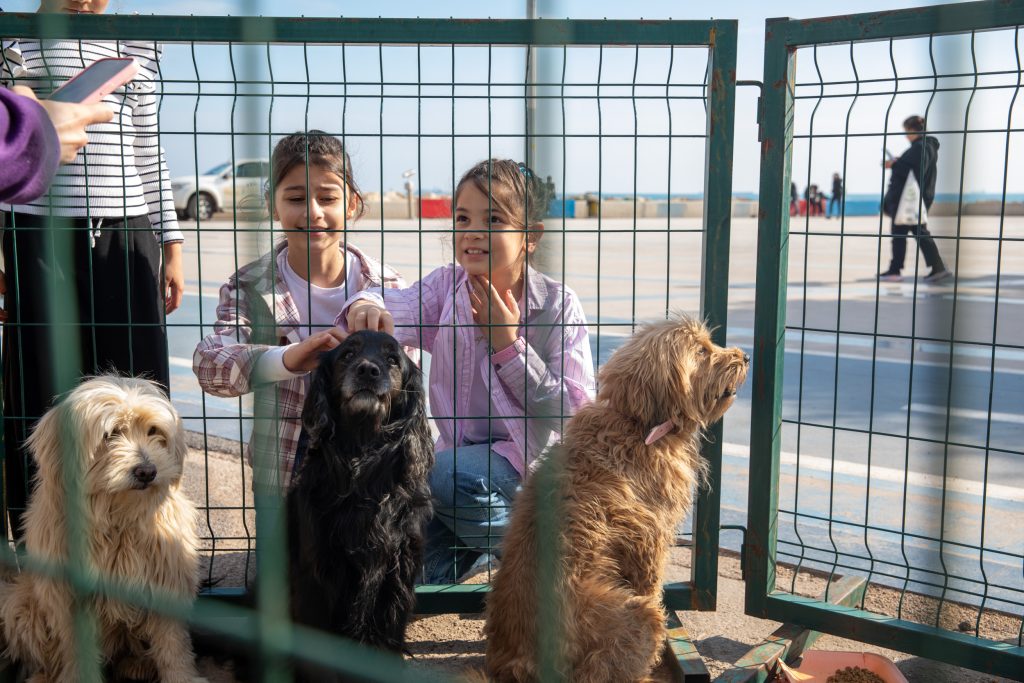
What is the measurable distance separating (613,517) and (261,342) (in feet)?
3.97

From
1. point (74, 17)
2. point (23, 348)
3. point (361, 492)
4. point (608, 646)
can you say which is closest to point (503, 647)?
point (608, 646)

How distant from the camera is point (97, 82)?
2.09 m

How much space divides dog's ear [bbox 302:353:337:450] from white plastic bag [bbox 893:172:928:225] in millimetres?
1882

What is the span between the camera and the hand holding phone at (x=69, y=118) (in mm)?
1959

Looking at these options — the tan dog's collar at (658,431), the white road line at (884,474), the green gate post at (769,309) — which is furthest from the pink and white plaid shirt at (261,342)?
the white road line at (884,474)

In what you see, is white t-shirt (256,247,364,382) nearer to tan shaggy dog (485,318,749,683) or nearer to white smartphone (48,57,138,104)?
tan shaggy dog (485,318,749,683)

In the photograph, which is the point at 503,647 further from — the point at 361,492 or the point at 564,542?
the point at 361,492

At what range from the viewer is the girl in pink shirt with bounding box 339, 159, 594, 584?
331cm

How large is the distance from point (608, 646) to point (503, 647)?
0.34m

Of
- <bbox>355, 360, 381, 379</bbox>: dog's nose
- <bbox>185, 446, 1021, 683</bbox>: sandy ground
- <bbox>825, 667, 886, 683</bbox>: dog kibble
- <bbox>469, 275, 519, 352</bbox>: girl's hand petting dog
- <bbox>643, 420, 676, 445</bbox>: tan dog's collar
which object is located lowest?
<bbox>185, 446, 1021, 683</bbox>: sandy ground

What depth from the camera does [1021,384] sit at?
8.07 metres

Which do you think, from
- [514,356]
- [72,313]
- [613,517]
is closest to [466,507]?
[514,356]

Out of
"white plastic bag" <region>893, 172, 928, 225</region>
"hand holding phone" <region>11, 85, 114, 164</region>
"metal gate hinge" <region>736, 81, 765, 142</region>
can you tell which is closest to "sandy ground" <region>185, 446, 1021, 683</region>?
"white plastic bag" <region>893, 172, 928, 225</region>

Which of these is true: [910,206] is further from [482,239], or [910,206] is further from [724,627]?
[724,627]
